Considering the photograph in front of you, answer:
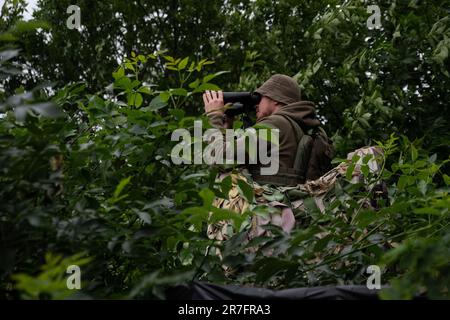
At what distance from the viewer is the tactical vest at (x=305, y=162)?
4684 mm

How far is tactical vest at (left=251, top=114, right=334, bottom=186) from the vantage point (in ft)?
15.4

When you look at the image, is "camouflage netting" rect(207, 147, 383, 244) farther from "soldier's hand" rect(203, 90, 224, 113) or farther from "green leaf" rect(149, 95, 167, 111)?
"green leaf" rect(149, 95, 167, 111)

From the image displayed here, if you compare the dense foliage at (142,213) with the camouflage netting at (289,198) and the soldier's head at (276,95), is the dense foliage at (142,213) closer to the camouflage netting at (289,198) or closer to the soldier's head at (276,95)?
the camouflage netting at (289,198)

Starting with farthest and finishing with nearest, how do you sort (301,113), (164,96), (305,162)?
(301,113)
(305,162)
(164,96)

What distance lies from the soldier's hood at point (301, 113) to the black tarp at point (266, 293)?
244 cm

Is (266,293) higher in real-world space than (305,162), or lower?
lower

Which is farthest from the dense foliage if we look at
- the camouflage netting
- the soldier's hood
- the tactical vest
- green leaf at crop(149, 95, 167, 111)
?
the soldier's hood

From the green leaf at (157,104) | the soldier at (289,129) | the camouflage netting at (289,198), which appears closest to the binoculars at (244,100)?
the soldier at (289,129)

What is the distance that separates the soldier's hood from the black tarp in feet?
7.99

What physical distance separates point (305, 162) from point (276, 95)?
0.52m

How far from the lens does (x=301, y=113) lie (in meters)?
5.02

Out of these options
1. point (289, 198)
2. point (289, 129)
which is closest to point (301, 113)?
point (289, 129)

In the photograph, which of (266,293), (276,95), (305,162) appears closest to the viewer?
(266,293)

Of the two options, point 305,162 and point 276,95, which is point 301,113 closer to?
point 276,95
